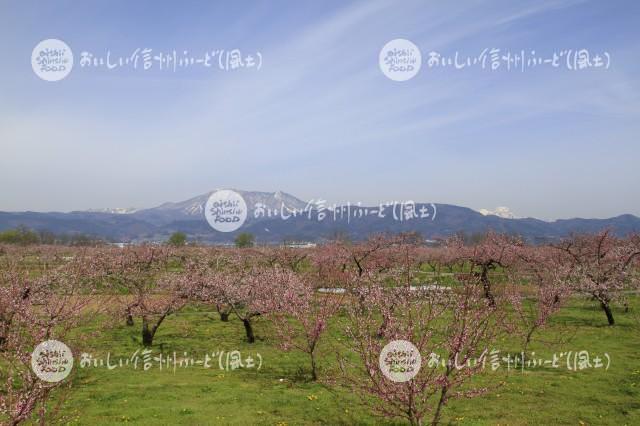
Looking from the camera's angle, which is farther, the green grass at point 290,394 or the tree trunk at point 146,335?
the tree trunk at point 146,335

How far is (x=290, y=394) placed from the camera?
18.6 meters

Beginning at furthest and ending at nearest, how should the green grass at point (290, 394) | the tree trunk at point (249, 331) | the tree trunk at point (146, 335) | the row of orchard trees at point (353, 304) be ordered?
1. the tree trunk at point (249, 331)
2. the tree trunk at point (146, 335)
3. the green grass at point (290, 394)
4. the row of orchard trees at point (353, 304)

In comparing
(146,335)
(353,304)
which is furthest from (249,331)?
(353,304)

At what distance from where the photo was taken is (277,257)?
59.6 m

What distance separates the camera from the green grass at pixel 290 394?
621 inches

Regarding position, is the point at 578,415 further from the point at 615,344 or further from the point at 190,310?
the point at 190,310

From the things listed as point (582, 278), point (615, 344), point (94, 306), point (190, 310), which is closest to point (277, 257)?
point (190, 310)

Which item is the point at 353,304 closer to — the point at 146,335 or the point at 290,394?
the point at 290,394

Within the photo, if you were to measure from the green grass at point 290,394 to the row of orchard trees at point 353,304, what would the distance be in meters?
1.05

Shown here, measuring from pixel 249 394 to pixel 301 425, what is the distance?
389 centimetres

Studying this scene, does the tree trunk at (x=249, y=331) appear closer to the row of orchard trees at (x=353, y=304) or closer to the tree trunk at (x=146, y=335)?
the row of orchard trees at (x=353, y=304)

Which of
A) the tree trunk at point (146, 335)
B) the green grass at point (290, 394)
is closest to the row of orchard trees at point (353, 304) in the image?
the tree trunk at point (146, 335)

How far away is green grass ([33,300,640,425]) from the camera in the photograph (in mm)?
15766

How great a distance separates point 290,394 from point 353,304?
4661 mm
